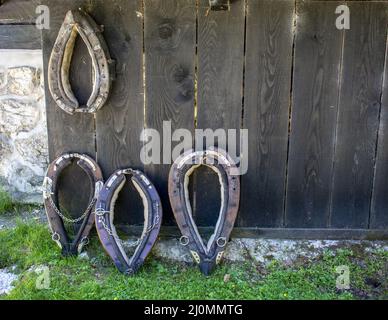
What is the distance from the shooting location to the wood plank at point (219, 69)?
2402 mm

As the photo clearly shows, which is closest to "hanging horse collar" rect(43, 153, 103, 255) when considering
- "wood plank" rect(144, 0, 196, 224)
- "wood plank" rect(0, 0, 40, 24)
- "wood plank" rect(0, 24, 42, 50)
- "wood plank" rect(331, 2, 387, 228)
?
"wood plank" rect(144, 0, 196, 224)

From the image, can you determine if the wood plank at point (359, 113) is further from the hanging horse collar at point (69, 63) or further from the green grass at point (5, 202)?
the green grass at point (5, 202)

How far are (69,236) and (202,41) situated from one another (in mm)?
1386

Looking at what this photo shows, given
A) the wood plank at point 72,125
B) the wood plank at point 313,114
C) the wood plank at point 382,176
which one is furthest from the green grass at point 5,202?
the wood plank at point 382,176

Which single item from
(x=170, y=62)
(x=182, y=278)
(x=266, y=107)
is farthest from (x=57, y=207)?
(x=266, y=107)

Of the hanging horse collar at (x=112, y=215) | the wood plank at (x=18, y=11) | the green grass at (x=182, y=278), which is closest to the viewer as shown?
the green grass at (x=182, y=278)

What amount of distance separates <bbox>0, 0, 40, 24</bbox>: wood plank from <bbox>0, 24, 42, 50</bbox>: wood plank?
4 cm

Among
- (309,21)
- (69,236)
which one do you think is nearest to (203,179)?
(69,236)

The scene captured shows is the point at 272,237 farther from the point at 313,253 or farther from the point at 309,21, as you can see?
the point at 309,21

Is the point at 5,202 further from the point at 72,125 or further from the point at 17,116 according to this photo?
the point at 72,125

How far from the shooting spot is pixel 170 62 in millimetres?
2463

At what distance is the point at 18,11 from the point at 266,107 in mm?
1688

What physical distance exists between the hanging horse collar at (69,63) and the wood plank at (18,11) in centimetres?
52

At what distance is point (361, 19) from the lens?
2387 millimetres
